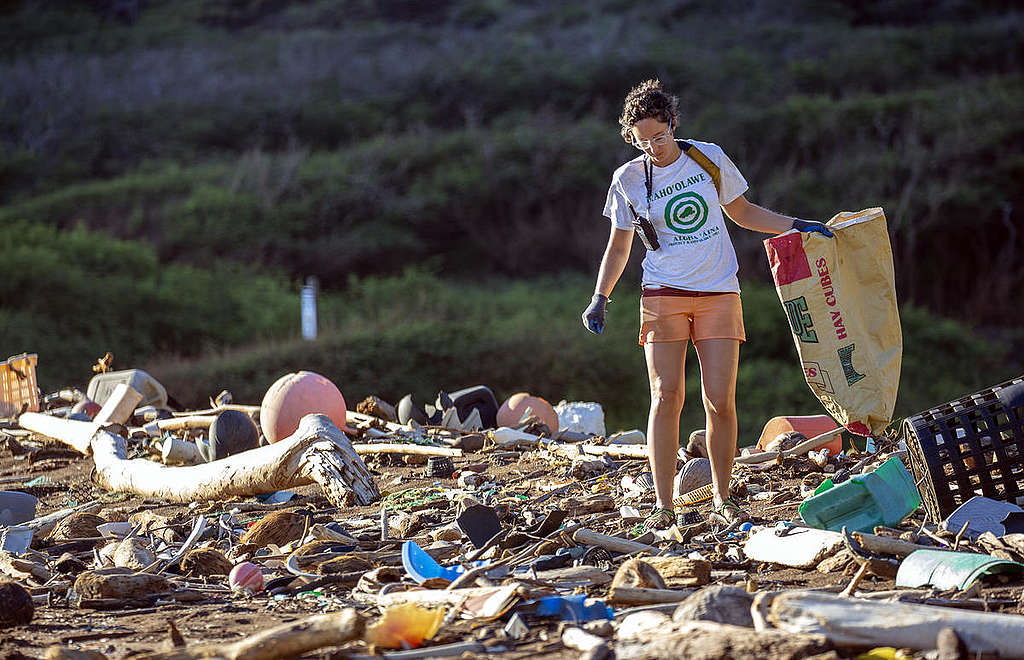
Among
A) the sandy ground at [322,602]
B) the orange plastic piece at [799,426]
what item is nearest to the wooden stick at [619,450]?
the sandy ground at [322,602]

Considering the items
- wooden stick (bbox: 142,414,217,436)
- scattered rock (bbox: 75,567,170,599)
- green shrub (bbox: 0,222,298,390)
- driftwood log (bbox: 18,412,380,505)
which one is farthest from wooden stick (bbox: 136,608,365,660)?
green shrub (bbox: 0,222,298,390)

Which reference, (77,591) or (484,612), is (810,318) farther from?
(77,591)

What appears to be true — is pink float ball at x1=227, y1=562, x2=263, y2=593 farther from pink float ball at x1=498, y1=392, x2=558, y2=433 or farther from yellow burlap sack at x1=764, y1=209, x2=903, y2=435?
pink float ball at x1=498, y1=392, x2=558, y2=433

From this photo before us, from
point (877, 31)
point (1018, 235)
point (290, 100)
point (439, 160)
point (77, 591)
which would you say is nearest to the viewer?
point (77, 591)

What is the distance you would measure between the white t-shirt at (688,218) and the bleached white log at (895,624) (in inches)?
68.9

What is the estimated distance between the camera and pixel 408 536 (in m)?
4.46

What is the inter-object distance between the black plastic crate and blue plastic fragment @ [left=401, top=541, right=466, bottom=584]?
1640 millimetres

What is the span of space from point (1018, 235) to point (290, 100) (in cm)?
A: 1490

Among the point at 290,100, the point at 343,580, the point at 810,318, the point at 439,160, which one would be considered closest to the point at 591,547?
the point at 343,580

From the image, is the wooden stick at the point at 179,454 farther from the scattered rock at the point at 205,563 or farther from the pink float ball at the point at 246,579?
the pink float ball at the point at 246,579

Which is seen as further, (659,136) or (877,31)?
(877,31)

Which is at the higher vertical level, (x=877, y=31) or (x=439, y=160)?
(x=877, y=31)

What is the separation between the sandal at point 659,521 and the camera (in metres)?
4.22

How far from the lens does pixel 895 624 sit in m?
2.59
